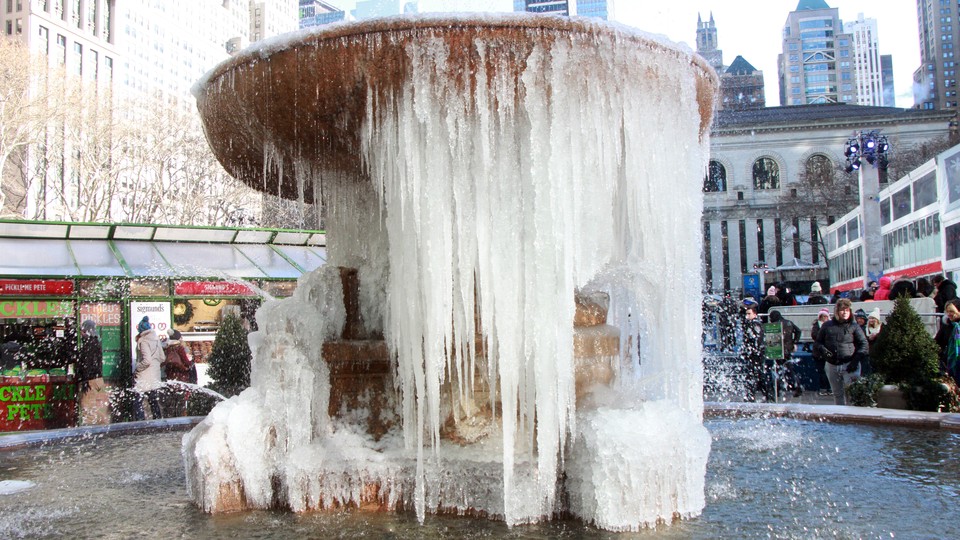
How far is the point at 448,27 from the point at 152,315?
39.2 feet

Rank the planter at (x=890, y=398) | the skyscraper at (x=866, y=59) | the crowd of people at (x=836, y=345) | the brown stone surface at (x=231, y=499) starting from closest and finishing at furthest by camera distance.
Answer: the brown stone surface at (x=231, y=499) < the planter at (x=890, y=398) < the crowd of people at (x=836, y=345) < the skyscraper at (x=866, y=59)

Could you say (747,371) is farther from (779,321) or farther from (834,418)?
(834,418)

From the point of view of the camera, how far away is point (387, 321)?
4914 millimetres

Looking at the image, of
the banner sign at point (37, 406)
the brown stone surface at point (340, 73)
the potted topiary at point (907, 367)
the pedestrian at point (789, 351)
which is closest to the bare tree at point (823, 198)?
the pedestrian at point (789, 351)

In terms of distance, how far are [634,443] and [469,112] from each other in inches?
77.8

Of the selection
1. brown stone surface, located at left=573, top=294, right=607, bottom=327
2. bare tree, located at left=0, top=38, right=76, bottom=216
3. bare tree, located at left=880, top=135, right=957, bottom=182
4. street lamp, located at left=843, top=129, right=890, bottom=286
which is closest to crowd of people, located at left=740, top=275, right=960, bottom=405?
brown stone surface, located at left=573, top=294, right=607, bottom=327

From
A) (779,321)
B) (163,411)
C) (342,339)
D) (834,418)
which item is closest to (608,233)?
(342,339)

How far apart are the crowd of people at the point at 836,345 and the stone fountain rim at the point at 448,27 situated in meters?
5.85

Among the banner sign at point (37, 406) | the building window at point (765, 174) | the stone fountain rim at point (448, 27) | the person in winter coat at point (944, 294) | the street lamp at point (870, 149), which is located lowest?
the banner sign at point (37, 406)

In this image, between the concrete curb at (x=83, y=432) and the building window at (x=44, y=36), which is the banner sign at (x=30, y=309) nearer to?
the concrete curb at (x=83, y=432)

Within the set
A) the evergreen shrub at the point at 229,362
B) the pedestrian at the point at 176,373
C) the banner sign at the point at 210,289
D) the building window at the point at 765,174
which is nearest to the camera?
the pedestrian at the point at 176,373

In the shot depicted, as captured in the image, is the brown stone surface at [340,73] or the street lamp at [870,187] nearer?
the brown stone surface at [340,73]

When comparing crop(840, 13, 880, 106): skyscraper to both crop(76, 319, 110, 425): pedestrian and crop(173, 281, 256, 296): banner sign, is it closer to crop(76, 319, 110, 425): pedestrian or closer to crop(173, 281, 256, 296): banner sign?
crop(173, 281, 256, 296): banner sign

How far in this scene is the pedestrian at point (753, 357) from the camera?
10.7m
